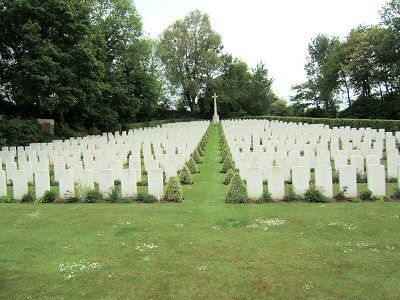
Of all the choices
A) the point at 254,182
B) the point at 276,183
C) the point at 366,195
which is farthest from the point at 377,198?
the point at 254,182

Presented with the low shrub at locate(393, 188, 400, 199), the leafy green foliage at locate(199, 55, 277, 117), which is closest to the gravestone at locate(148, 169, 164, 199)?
the low shrub at locate(393, 188, 400, 199)

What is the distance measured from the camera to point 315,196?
9297 mm

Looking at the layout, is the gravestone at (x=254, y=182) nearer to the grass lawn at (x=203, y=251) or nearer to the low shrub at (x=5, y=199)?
the grass lawn at (x=203, y=251)

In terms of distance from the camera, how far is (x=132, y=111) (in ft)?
133

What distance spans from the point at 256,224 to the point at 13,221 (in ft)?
16.5

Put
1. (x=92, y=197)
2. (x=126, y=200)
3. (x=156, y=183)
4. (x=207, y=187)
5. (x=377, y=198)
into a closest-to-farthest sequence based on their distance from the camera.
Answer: (x=377, y=198), (x=126, y=200), (x=92, y=197), (x=156, y=183), (x=207, y=187)

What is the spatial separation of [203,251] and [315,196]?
423 centimetres

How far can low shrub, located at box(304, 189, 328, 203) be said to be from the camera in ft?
30.3

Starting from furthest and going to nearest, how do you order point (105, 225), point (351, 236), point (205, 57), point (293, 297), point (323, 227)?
point (205, 57) → point (105, 225) → point (323, 227) → point (351, 236) → point (293, 297)

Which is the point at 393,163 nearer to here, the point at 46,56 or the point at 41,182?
the point at 41,182

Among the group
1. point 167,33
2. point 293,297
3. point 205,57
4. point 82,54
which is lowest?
point 293,297

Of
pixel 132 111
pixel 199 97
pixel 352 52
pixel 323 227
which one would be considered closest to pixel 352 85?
pixel 352 52

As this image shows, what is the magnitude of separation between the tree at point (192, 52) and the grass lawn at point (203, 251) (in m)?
61.3

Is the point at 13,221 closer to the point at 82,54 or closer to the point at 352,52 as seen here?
the point at 82,54
